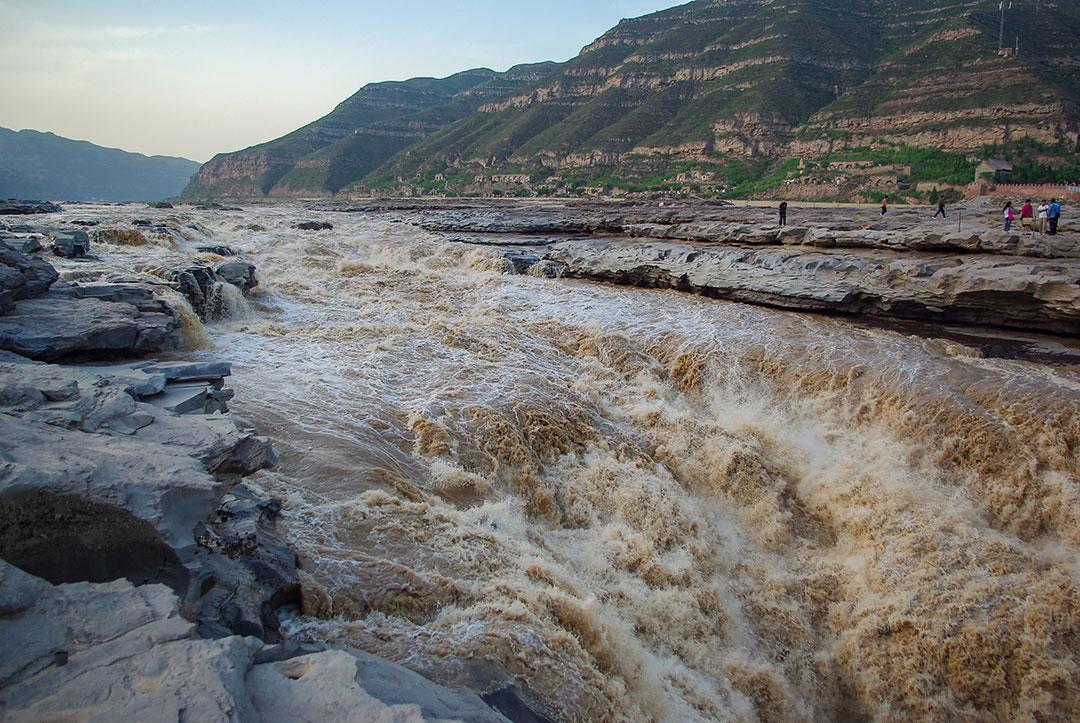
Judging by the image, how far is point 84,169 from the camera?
146m

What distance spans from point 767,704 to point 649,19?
9135 centimetres

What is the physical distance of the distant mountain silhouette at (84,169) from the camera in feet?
429

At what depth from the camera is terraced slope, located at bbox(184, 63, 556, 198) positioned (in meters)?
81.7

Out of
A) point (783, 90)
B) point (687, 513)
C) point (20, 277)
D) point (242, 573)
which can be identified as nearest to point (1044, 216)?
point (687, 513)

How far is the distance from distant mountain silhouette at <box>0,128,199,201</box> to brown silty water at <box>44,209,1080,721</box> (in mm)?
141171

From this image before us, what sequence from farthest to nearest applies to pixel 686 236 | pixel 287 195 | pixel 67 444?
pixel 287 195
pixel 686 236
pixel 67 444

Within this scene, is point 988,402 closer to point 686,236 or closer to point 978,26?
point 686,236

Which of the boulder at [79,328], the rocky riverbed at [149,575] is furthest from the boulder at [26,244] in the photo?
the rocky riverbed at [149,575]

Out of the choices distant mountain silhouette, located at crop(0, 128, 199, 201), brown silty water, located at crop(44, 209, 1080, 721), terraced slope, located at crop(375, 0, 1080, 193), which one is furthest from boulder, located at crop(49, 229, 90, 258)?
distant mountain silhouette, located at crop(0, 128, 199, 201)

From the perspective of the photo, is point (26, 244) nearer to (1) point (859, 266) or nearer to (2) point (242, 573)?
(2) point (242, 573)

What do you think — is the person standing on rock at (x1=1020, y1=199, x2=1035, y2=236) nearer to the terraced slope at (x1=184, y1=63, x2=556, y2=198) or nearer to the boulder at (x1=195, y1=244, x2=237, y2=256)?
the boulder at (x1=195, y1=244, x2=237, y2=256)

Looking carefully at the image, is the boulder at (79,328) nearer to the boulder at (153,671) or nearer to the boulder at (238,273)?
the boulder at (238,273)

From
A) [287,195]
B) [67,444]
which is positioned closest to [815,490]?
[67,444]

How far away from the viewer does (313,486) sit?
17.8 feet
